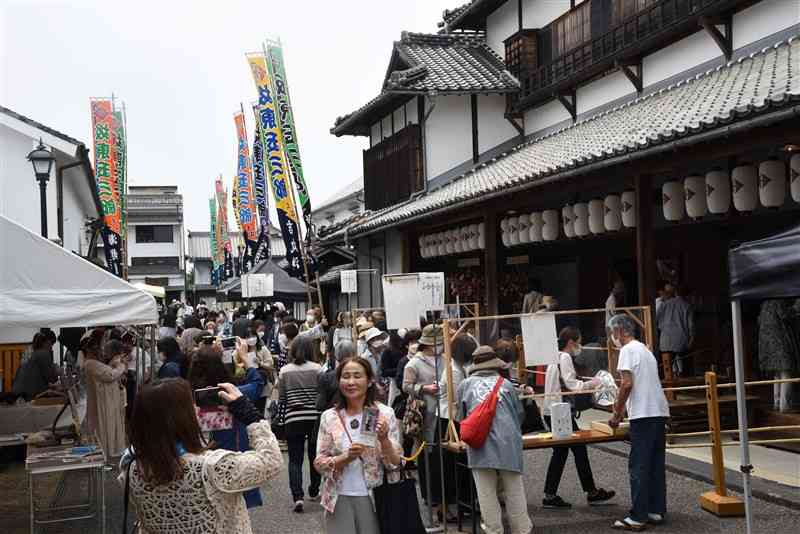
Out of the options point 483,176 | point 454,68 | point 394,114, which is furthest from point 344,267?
point 483,176

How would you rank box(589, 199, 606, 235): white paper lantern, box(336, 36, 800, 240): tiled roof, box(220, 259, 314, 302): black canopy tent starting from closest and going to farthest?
box(336, 36, 800, 240): tiled roof → box(589, 199, 606, 235): white paper lantern → box(220, 259, 314, 302): black canopy tent

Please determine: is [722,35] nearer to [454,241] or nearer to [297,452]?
[454,241]

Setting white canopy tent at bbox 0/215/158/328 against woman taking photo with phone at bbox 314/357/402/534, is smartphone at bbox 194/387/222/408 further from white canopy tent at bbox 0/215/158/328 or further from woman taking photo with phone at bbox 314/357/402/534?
white canopy tent at bbox 0/215/158/328

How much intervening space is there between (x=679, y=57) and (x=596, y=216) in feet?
9.91

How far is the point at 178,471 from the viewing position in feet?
11.8

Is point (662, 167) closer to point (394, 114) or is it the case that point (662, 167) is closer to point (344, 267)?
point (394, 114)

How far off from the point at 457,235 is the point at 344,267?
40.5 feet

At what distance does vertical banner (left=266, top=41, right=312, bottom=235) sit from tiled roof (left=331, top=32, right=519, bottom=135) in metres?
2.43

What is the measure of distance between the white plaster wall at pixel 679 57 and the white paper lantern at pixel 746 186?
3330mm

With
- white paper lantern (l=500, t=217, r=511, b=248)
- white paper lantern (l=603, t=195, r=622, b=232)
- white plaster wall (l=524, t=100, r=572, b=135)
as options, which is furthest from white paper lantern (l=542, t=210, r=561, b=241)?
white plaster wall (l=524, t=100, r=572, b=135)

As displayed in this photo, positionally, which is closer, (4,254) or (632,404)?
(4,254)

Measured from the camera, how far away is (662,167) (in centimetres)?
1052

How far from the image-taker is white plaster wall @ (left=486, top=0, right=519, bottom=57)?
64.9 ft

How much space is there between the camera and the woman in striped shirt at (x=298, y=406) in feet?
29.5
